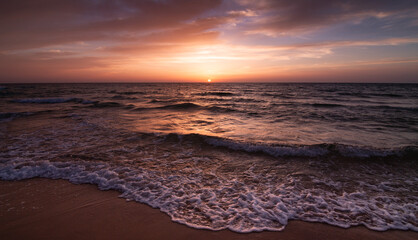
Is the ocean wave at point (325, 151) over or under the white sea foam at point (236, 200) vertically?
over

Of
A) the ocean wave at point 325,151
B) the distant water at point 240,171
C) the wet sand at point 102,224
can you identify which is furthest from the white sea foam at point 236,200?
the ocean wave at point 325,151

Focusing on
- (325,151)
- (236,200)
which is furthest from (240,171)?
(325,151)

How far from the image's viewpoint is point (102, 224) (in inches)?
125

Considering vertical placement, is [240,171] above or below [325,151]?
below

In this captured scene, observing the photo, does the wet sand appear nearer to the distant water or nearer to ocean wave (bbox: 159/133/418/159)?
the distant water

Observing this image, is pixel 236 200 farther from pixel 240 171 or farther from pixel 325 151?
pixel 325 151

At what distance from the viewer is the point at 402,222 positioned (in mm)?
3332

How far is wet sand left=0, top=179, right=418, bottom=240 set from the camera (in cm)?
296

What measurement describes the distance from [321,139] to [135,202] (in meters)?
7.10

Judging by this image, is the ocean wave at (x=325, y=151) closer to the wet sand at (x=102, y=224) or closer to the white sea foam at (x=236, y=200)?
the white sea foam at (x=236, y=200)

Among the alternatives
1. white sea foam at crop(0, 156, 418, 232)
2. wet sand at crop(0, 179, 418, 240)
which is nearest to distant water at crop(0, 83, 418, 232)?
white sea foam at crop(0, 156, 418, 232)

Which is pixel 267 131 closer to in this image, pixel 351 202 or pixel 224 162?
pixel 224 162

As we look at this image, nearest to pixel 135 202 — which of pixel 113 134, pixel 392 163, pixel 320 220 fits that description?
pixel 320 220

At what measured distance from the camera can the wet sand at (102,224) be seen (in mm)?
2965
